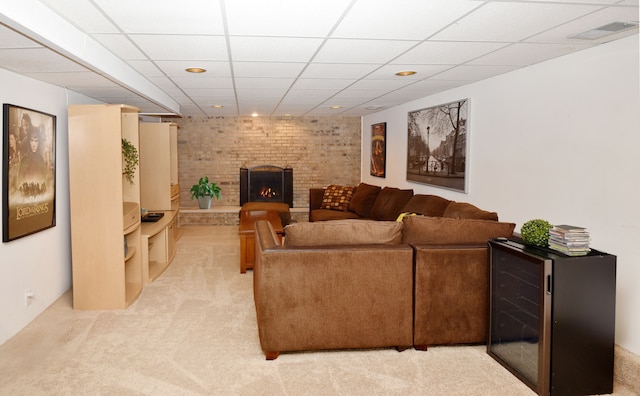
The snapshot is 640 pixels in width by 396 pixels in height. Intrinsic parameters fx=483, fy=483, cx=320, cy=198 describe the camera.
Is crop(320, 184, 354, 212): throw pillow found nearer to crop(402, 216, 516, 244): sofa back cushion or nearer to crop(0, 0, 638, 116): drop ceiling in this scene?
crop(0, 0, 638, 116): drop ceiling

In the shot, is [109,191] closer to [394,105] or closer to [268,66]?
[268,66]

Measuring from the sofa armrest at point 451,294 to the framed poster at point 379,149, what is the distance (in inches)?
189

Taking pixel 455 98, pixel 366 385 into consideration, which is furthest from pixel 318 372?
pixel 455 98

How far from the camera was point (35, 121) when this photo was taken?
13.1 ft

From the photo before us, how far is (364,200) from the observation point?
7613 mm

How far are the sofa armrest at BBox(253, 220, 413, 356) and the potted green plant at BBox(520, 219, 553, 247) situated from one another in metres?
0.74

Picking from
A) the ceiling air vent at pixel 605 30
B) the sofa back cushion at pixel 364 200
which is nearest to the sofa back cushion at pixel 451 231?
the ceiling air vent at pixel 605 30

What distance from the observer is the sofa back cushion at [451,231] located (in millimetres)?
3438

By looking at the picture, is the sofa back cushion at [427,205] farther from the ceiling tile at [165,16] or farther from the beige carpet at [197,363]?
the ceiling tile at [165,16]

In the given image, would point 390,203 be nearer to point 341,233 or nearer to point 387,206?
point 387,206

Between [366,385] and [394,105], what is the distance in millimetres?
5147

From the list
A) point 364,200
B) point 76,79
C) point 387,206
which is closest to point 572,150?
point 387,206

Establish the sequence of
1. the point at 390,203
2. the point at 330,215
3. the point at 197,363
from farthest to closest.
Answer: the point at 330,215 < the point at 390,203 < the point at 197,363

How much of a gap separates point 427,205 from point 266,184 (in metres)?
4.69
